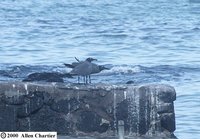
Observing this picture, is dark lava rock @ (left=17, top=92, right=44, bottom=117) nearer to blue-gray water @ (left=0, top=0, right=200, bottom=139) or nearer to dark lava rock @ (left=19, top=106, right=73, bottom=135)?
dark lava rock @ (left=19, top=106, right=73, bottom=135)

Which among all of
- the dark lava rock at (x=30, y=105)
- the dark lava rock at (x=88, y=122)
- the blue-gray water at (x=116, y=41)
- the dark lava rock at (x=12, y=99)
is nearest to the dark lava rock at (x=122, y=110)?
the dark lava rock at (x=88, y=122)

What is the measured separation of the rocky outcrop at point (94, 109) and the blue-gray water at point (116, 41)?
2.35m

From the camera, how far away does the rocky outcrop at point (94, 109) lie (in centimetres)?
1004

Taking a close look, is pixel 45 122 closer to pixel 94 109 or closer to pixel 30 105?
pixel 30 105

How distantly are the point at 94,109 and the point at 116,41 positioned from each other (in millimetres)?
15745

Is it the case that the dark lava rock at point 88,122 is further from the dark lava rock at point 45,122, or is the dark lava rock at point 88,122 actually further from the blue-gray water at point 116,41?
the blue-gray water at point 116,41

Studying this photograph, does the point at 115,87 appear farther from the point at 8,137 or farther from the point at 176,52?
the point at 176,52

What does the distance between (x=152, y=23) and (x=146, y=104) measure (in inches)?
833

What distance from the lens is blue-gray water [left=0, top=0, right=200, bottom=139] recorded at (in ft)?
57.5

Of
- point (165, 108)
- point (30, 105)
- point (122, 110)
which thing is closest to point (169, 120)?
point (165, 108)

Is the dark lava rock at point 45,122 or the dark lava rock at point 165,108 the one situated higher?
the dark lava rock at point 165,108

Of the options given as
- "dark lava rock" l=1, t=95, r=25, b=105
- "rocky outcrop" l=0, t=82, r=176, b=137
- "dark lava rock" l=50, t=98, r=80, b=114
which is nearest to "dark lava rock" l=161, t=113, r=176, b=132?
"rocky outcrop" l=0, t=82, r=176, b=137

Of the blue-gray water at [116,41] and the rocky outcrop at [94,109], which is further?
the blue-gray water at [116,41]

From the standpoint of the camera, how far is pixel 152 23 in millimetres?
31078
